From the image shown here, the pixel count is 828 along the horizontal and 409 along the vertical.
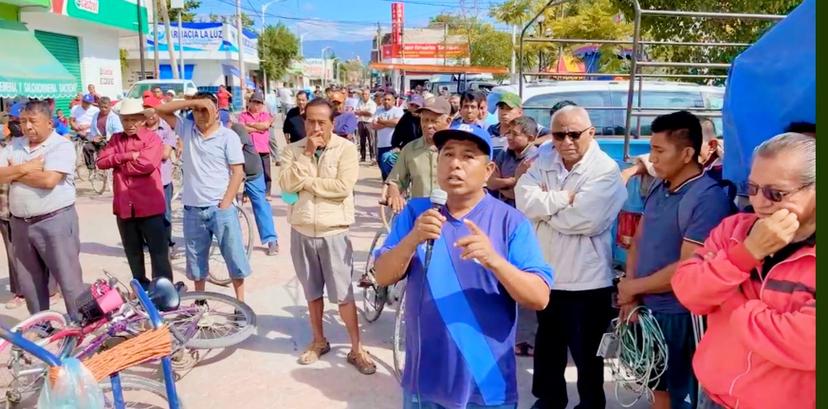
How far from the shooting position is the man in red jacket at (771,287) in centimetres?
174

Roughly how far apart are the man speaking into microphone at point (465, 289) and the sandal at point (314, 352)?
7.47 ft

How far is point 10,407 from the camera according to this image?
3490 mm

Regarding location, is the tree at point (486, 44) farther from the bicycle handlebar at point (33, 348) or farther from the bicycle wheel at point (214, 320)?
the bicycle handlebar at point (33, 348)

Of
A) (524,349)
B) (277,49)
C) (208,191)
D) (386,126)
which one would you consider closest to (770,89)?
(524,349)

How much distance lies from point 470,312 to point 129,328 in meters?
1.71

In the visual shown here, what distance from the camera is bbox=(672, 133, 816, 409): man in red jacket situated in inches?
68.4

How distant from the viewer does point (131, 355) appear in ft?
8.52

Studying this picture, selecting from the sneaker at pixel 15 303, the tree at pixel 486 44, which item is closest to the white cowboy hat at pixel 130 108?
the sneaker at pixel 15 303

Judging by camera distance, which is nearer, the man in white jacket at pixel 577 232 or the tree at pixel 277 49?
the man in white jacket at pixel 577 232

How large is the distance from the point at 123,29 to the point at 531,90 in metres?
17.1

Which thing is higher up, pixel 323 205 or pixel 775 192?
→ pixel 775 192

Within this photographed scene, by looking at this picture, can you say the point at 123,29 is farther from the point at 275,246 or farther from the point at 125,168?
the point at 125,168

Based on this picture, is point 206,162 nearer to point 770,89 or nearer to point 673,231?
point 673,231

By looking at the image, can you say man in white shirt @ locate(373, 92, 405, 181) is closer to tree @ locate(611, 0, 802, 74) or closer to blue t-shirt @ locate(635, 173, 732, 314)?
tree @ locate(611, 0, 802, 74)
